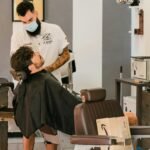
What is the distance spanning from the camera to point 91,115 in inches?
120

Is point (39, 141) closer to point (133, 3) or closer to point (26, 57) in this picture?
point (26, 57)

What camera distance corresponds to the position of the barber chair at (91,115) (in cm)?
286

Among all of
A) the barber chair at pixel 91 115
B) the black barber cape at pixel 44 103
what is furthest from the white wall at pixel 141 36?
the barber chair at pixel 91 115

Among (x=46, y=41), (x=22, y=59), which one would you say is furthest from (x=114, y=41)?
(x=22, y=59)

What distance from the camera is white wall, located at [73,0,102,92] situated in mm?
5949

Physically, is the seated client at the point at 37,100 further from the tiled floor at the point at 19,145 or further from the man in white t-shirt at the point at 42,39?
the tiled floor at the point at 19,145

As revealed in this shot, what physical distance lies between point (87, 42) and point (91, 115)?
3.04 meters

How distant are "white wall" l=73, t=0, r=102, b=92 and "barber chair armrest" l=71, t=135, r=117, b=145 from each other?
124 inches

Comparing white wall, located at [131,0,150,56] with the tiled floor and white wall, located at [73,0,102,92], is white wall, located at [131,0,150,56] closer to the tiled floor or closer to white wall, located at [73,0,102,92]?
white wall, located at [73,0,102,92]

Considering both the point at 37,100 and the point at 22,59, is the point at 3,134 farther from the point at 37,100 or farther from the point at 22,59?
the point at 22,59

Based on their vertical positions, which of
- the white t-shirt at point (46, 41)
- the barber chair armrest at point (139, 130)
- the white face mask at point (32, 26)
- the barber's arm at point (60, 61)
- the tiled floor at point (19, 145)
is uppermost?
the white face mask at point (32, 26)

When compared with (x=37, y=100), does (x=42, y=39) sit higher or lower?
higher

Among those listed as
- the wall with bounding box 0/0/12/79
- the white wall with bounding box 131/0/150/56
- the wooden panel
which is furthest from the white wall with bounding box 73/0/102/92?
the wooden panel

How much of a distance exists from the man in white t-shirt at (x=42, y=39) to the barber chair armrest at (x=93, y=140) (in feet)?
4.14
